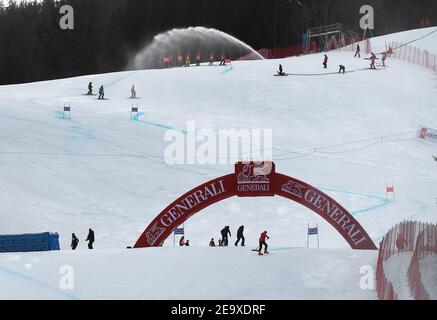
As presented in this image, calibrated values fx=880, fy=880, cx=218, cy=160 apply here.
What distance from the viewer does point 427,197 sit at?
3006 centimetres

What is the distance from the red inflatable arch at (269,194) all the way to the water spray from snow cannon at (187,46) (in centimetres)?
5676

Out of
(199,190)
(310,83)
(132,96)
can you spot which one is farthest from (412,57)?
(199,190)

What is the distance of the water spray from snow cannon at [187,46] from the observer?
8049 cm

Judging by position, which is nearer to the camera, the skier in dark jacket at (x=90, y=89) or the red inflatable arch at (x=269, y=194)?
the red inflatable arch at (x=269, y=194)

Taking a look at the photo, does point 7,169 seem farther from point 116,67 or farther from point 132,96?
point 116,67

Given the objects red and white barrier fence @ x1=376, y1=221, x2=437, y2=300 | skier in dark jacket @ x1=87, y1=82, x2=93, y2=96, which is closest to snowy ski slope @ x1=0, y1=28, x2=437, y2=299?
red and white barrier fence @ x1=376, y1=221, x2=437, y2=300

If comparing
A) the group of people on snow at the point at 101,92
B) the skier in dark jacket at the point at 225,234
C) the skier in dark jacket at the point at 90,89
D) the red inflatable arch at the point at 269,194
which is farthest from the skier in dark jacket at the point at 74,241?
the skier in dark jacket at the point at 90,89

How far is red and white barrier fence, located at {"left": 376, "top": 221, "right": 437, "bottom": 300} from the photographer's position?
15195 mm

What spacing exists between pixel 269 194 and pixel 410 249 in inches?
162

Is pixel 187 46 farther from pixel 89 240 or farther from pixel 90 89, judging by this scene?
pixel 89 240

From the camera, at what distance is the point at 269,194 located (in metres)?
21.3

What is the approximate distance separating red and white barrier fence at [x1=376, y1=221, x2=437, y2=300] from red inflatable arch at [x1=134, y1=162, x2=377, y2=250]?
188 centimetres

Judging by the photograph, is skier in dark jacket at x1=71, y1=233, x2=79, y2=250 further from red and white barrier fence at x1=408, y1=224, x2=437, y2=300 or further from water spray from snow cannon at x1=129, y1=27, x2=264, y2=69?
water spray from snow cannon at x1=129, y1=27, x2=264, y2=69

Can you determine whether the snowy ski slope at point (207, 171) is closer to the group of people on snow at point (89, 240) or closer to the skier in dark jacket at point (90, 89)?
the skier in dark jacket at point (90, 89)
